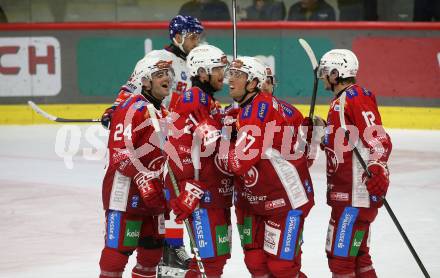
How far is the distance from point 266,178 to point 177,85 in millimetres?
1922

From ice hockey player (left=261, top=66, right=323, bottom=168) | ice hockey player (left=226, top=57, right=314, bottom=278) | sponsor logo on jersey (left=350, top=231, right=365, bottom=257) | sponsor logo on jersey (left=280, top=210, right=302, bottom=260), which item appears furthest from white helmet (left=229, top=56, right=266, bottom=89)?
sponsor logo on jersey (left=350, top=231, right=365, bottom=257)

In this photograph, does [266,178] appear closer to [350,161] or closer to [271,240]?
[271,240]

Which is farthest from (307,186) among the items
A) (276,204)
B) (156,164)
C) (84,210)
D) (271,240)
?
(84,210)

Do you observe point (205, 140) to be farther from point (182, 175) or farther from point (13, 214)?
point (13, 214)

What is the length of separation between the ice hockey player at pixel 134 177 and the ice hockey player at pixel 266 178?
20.8 inches

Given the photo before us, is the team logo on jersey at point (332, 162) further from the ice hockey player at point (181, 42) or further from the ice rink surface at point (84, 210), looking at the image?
the ice hockey player at point (181, 42)

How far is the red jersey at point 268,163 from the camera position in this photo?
197 inches

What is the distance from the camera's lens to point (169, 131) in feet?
17.8

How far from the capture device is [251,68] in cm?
512

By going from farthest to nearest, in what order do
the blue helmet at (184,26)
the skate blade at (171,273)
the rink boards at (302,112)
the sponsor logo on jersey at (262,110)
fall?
the rink boards at (302,112) → the blue helmet at (184,26) → the skate blade at (171,273) → the sponsor logo on jersey at (262,110)

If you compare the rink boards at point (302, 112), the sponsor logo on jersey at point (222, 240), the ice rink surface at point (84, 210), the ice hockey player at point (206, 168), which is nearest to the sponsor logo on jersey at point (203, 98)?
the ice hockey player at point (206, 168)

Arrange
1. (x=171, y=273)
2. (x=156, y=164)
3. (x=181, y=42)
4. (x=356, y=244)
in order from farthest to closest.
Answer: (x=181, y=42) → (x=171, y=273) → (x=156, y=164) → (x=356, y=244)

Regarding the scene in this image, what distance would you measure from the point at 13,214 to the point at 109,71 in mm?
4909

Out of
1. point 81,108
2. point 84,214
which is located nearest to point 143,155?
point 84,214
